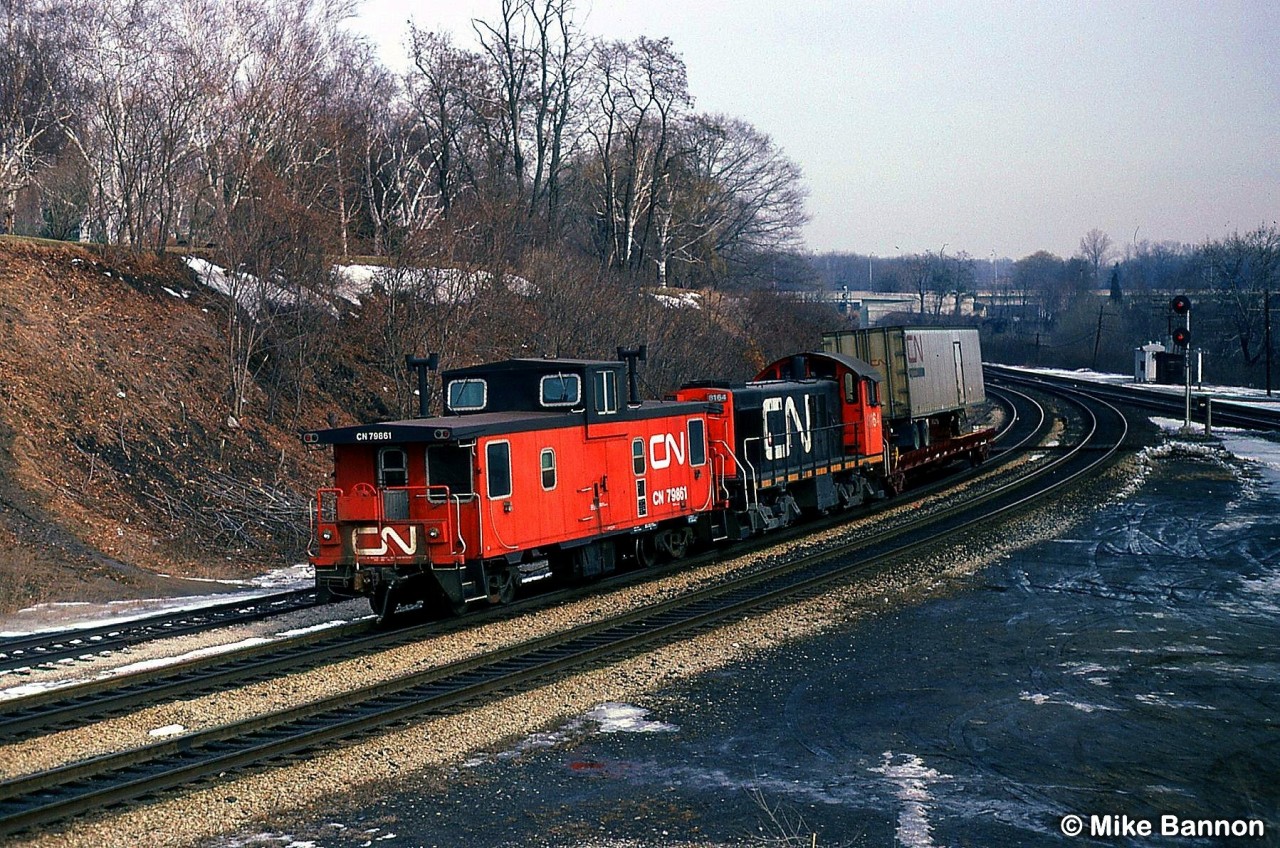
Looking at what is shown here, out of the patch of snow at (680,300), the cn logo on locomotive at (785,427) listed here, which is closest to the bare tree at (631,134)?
the patch of snow at (680,300)

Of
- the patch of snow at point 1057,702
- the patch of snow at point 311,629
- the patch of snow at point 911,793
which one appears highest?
the patch of snow at point 311,629

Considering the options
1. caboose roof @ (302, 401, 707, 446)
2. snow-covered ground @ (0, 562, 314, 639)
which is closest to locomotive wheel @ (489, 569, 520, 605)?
caboose roof @ (302, 401, 707, 446)

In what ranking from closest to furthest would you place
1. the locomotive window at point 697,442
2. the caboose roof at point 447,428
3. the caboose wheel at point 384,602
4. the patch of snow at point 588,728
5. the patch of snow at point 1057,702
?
the patch of snow at point 588,728
the patch of snow at point 1057,702
the caboose roof at point 447,428
the caboose wheel at point 384,602
the locomotive window at point 697,442

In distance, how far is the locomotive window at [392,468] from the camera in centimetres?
1630

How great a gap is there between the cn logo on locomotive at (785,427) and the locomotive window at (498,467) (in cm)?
825

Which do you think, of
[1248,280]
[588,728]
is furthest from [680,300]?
[1248,280]

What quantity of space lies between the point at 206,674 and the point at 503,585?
4.81 metres

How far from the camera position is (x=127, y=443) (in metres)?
25.9

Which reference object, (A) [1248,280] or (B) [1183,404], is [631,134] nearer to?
(B) [1183,404]

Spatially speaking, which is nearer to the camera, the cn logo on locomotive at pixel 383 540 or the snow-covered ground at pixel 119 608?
the cn logo on locomotive at pixel 383 540

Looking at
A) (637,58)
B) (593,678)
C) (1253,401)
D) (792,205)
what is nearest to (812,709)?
(593,678)

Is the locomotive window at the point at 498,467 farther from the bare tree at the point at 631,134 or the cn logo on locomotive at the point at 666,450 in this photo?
the bare tree at the point at 631,134

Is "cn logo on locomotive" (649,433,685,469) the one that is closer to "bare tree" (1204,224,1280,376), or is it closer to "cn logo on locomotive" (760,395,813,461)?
"cn logo on locomotive" (760,395,813,461)

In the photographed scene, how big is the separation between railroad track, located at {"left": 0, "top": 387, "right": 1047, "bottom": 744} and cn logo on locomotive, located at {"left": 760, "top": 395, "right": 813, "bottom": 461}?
596cm
